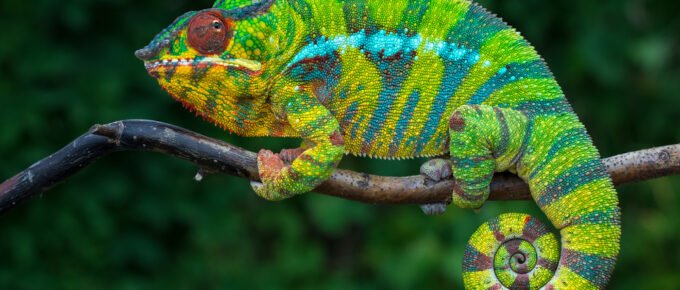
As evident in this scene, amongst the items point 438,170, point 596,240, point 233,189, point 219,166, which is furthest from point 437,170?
point 233,189

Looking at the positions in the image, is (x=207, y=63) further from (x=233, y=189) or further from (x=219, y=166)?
(x=233, y=189)

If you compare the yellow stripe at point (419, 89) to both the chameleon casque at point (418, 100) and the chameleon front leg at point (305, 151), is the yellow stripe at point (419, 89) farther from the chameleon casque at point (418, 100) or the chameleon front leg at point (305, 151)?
the chameleon front leg at point (305, 151)

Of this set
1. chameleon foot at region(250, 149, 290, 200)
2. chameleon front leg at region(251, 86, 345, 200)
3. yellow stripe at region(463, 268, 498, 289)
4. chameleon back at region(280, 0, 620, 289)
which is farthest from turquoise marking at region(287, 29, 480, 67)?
yellow stripe at region(463, 268, 498, 289)

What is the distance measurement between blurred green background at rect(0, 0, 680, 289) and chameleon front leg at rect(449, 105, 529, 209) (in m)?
1.97

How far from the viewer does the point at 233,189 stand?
4480mm

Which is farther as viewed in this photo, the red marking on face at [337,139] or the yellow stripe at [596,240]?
the red marking on face at [337,139]

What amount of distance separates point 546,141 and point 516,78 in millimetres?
193

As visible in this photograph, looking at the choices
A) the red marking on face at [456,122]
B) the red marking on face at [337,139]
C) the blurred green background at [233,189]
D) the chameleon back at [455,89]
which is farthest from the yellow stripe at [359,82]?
the blurred green background at [233,189]

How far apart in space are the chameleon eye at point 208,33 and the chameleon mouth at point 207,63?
3 centimetres

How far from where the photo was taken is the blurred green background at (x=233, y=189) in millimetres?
4086

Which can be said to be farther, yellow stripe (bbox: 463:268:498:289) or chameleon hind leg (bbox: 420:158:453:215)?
chameleon hind leg (bbox: 420:158:453:215)

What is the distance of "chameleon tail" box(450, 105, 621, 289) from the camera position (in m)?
1.89

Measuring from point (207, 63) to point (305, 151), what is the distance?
355 millimetres

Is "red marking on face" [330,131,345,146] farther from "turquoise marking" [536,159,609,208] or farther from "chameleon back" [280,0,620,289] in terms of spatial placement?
"turquoise marking" [536,159,609,208]
